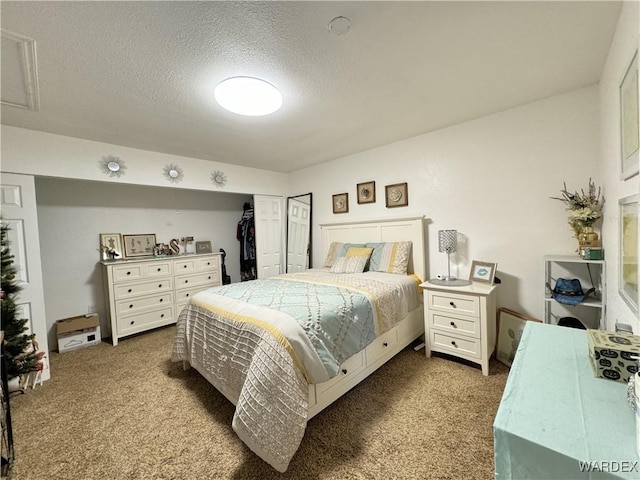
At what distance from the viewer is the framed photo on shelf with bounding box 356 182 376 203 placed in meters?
3.46

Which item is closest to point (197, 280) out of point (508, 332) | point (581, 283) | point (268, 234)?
point (268, 234)

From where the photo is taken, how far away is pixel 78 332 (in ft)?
9.90

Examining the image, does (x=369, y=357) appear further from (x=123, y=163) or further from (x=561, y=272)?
(x=123, y=163)

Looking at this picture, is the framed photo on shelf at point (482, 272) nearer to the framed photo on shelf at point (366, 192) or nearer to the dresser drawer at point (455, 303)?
the dresser drawer at point (455, 303)

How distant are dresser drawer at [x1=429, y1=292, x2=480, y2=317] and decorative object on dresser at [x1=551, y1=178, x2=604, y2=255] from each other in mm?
836

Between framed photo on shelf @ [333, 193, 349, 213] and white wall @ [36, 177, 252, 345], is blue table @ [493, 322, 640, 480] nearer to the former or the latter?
framed photo on shelf @ [333, 193, 349, 213]

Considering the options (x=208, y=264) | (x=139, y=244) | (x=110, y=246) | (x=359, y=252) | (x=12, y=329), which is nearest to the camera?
(x=12, y=329)

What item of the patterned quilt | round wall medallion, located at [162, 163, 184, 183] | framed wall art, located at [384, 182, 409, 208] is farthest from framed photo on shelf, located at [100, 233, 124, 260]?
framed wall art, located at [384, 182, 409, 208]

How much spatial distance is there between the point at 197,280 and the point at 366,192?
2794 mm

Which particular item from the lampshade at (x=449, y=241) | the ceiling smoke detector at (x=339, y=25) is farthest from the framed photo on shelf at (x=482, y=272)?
the ceiling smoke detector at (x=339, y=25)

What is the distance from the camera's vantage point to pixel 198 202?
4395 mm

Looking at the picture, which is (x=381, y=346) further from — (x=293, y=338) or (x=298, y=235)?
(x=298, y=235)

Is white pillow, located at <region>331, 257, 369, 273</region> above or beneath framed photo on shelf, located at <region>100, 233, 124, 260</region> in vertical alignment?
beneath

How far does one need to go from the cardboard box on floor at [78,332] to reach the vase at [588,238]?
4925 millimetres
